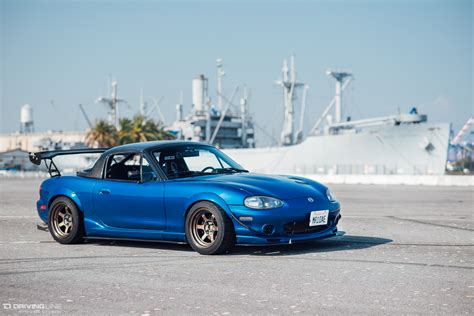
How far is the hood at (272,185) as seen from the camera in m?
7.86

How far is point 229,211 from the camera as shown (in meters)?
7.76

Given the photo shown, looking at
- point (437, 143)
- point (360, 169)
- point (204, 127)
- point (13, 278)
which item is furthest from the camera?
point (204, 127)

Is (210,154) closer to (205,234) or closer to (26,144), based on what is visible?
(205,234)

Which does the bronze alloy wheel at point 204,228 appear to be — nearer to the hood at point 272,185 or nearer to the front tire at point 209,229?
the front tire at point 209,229

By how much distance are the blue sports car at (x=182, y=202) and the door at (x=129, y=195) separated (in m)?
0.01

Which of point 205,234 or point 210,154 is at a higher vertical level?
point 210,154

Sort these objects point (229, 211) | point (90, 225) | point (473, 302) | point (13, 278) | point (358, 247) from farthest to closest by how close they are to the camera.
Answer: point (90, 225)
point (358, 247)
point (229, 211)
point (13, 278)
point (473, 302)

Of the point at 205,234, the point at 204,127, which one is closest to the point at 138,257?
the point at 205,234

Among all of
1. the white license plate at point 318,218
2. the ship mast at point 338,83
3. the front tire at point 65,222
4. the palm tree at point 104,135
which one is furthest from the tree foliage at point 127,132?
the white license plate at point 318,218

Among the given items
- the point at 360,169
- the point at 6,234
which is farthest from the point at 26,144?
the point at 6,234

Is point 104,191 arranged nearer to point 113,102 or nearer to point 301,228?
point 301,228

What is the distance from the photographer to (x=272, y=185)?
8023mm

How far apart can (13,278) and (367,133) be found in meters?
57.9

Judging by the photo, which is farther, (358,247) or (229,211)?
(358,247)
